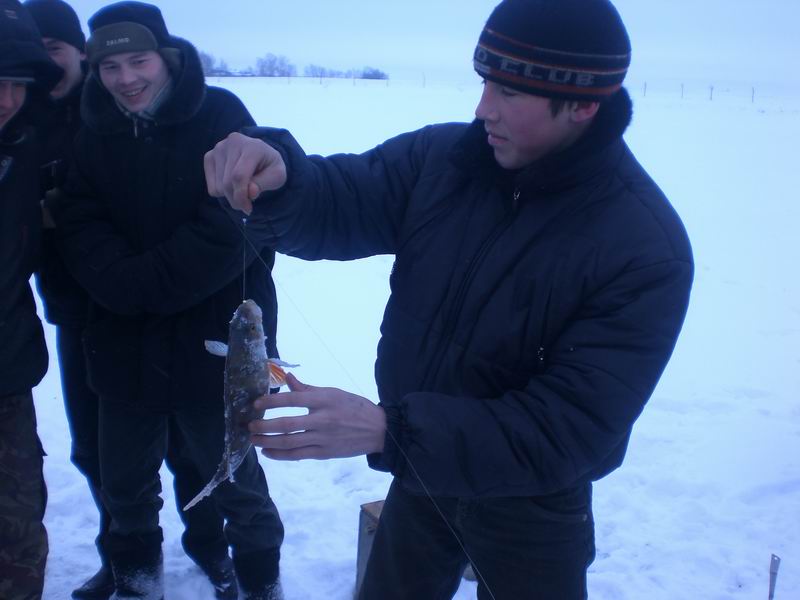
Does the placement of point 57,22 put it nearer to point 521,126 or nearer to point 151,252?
point 151,252

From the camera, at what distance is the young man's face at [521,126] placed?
1.82 m

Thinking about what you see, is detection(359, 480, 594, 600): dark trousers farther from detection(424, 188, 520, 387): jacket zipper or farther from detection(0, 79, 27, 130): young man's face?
detection(0, 79, 27, 130): young man's face

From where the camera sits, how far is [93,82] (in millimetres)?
2879

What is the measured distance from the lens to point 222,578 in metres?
3.44

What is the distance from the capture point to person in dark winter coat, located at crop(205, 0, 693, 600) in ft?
5.48

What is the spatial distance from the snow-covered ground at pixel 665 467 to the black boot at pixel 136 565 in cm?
26

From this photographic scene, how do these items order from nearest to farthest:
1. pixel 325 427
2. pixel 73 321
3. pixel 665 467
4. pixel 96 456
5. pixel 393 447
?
pixel 325 427 < pixel 393 447 < pixel 73 321 < pixel 96 456 < pixel 665 467

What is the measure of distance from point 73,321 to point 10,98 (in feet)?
3.34

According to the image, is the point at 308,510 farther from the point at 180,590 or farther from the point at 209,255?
the point at 209,255

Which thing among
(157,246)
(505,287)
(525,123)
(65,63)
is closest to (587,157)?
(525,123)

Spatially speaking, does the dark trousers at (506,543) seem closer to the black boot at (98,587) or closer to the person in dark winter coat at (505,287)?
the person in dark winter coat at (505,287)

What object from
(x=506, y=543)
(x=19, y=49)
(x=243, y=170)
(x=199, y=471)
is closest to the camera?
(x=243, y=170)

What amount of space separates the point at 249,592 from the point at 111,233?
6.05ft

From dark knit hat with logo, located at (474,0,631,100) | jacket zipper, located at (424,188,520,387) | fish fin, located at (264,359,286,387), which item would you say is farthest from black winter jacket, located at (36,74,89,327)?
dark knit hat with logo, located at (474,0,631,100)
